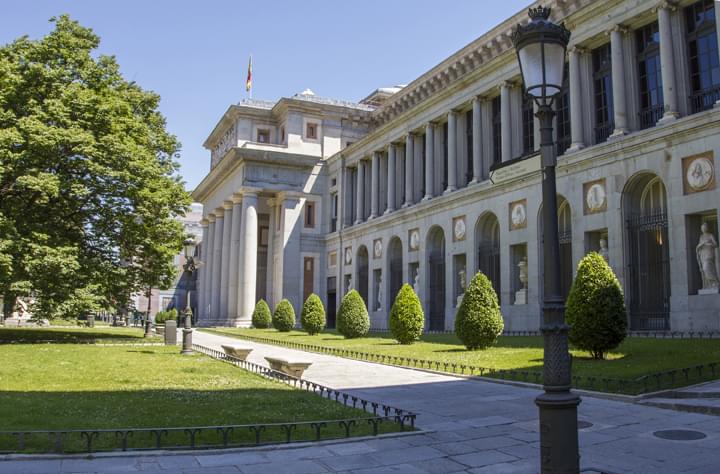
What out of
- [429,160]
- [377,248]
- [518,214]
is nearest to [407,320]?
[518,214]

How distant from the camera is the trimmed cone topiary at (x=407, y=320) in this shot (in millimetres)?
26625

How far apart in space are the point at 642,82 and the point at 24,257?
28613 mm

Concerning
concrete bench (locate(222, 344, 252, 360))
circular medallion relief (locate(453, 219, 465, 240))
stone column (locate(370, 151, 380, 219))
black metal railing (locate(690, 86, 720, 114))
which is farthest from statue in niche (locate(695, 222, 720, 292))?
stone column (locate(370, 151, 380, 219))

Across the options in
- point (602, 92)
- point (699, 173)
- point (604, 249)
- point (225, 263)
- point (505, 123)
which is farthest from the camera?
point (225, 263)

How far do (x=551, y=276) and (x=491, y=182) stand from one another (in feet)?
3.73

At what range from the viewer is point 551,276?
594 centimetres

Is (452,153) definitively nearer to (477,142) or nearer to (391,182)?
(477,142)

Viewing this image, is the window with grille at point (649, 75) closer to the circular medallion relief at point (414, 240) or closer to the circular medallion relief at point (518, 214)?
the circular medallion relief at point (518, 214)

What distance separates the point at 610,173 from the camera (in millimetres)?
27578

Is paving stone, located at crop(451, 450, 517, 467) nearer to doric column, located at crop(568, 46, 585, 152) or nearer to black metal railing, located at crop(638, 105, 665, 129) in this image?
black metal railing, located at crop(638, 105, 665, 129)

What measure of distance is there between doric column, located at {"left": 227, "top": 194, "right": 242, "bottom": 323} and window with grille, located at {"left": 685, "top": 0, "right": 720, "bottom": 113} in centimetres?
4132

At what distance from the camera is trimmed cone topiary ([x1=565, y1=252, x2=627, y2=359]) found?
659 inches

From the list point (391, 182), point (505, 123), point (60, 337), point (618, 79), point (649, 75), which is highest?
point (649, 75)

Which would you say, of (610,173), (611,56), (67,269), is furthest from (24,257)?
(611,56)
